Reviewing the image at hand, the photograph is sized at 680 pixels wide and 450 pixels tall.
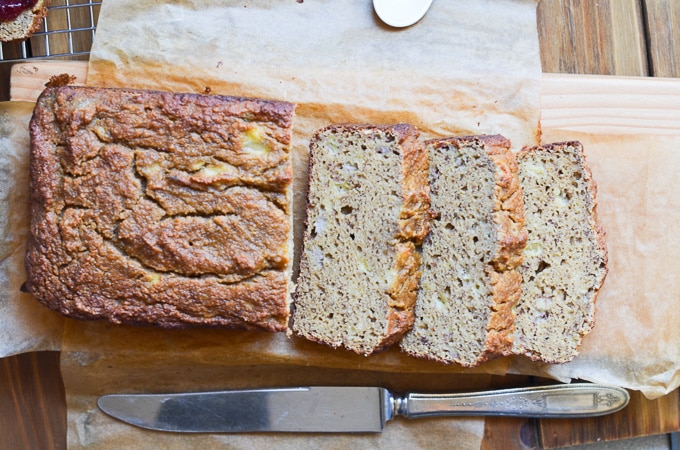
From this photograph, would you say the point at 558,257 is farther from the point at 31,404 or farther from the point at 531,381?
the point at 31,404

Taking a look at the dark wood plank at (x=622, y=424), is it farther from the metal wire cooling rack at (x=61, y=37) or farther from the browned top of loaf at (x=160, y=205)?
the metal wire cooling rack at (x=61, y=37)

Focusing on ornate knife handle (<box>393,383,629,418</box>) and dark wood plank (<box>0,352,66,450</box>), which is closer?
ornate knife handle (<box>393,383,629,418</box>)

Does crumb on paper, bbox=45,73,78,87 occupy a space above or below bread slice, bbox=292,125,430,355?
above

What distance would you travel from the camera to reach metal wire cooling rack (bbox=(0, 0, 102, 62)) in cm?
371

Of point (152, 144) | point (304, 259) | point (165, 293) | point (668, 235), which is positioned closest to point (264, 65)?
point (152, 144)

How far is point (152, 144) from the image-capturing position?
10.4 feet

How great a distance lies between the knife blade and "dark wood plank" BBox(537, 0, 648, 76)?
1.91m

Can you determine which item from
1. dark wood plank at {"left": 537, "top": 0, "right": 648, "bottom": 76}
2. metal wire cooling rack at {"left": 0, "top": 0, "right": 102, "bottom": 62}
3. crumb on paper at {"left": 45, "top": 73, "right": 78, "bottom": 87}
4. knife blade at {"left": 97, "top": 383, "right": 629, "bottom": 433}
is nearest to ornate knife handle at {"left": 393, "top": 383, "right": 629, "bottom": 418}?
knife blade at {"left": 97, "top": 383, "right": 629, "bottom": 433}

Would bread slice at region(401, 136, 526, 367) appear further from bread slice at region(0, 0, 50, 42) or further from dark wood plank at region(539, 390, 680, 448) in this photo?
bread slice at region(0, 0, 50, 42)

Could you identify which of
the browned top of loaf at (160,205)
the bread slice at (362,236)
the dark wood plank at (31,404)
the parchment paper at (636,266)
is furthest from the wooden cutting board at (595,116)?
the dark wood plank at (31,404)

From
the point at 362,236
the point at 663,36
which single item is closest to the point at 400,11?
the point at 362,236

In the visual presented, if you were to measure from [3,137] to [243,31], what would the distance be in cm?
139

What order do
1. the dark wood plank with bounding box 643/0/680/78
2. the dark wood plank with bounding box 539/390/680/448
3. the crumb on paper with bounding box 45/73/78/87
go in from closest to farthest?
the crumb on paper with bounding box 45/73/78/87 < the dark wood plank with bounding box 539/390/680/448 < the dark wood plank with bounding box 643/0/680/78

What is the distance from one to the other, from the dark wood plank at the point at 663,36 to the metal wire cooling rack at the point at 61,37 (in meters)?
3.13
